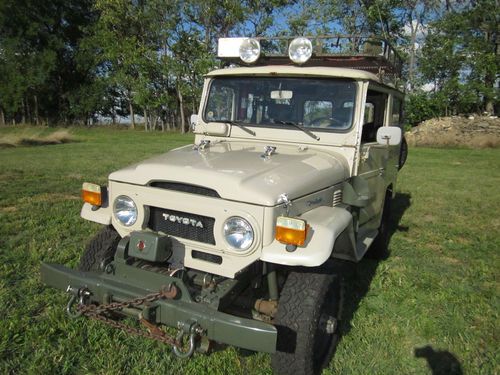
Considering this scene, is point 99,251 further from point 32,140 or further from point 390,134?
point 32,140

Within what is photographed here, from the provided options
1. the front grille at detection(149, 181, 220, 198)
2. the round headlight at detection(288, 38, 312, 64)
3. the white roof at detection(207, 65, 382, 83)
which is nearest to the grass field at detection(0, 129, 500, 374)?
the front grille at detection(149, 181, 220, 198)

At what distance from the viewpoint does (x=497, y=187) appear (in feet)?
34.6

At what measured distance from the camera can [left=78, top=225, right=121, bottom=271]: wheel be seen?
11.1ft

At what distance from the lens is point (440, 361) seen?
10.8ft

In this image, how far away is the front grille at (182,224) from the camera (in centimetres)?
285

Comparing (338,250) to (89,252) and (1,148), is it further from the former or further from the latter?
(1,148)

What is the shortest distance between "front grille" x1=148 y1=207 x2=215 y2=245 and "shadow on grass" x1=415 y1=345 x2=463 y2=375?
192 cm

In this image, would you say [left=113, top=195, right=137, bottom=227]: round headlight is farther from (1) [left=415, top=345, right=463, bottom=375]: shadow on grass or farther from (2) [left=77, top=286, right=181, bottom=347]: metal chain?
(1) [left=415, top=345, right=463, bottom=375]: shadow on grass

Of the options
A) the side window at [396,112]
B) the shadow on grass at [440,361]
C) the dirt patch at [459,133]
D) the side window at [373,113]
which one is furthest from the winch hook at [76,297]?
the dirt patch at [459,133]

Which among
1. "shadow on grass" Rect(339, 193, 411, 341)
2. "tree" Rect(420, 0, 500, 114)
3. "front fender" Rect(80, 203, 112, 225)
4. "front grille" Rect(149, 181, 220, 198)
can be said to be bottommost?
"shadow on grass" Rect(339, 193, 411, 341)

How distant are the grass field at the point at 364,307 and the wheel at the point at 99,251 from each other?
475mm

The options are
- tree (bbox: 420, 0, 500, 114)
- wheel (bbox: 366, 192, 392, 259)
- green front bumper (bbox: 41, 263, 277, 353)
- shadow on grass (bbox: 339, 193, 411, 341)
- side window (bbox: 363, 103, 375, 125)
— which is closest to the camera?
green front bumper (bbox: 41, 263, 277, 353)

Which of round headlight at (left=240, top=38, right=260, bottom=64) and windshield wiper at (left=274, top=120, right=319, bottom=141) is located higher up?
round headlight at (left=240, top=38, right=260, bottom=64)

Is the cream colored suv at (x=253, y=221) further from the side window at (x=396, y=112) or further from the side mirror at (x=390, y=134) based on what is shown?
the side window at (x=396, y=112)
